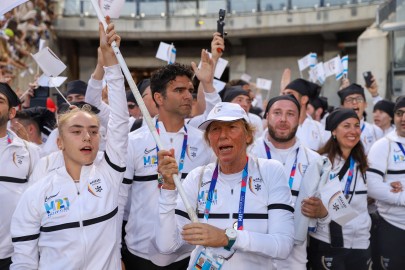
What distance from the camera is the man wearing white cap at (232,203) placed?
9.43 feet

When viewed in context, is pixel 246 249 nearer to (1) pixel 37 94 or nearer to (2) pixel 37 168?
(2) pixel 37 168

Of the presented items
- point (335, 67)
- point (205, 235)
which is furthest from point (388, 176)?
point (335, 67)

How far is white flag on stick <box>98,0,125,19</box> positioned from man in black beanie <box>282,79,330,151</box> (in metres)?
3.23

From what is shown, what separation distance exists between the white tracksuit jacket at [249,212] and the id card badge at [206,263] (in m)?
0.10

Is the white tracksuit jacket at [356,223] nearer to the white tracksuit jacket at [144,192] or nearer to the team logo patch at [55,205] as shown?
the white tracksuit jacket at [144,192]

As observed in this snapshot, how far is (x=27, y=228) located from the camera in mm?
3105

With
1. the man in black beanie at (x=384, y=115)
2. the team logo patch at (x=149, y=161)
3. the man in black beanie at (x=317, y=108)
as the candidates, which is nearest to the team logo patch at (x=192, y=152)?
the team logo patch at (x=149, y=161)

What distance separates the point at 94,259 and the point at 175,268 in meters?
0.98

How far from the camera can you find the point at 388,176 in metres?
5.06

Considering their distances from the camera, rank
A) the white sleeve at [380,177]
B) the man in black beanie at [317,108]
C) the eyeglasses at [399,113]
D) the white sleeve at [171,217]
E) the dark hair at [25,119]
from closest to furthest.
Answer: the white sleeve at [171,217] → the white sleeve at [380,177] → the eyeglasses at [399,113] → the dark hair at [25,119] → the man in black beanie at [317,108]

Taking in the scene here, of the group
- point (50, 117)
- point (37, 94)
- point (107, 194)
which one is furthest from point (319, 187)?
point (37, 94)

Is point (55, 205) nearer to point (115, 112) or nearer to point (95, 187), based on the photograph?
point (95, 187)

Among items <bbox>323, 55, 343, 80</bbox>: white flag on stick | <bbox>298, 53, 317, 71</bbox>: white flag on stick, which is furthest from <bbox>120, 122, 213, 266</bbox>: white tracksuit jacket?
<bbox>298, 53, 317, 71</bbox>: white flag on stick

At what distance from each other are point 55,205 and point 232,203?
115cm
